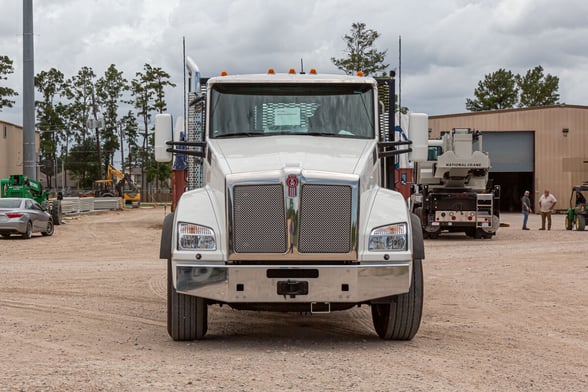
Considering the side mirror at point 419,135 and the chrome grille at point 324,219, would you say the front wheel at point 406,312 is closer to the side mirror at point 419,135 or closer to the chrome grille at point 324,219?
the chrome grille at point 324,219

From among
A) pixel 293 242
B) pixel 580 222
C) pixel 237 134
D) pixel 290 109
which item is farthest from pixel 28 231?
pixel 293 242

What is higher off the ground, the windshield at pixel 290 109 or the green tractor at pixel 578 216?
the windshield at pixel 290 109

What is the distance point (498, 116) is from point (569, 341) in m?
46.7

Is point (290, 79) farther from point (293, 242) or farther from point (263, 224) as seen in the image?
point (293, 242)

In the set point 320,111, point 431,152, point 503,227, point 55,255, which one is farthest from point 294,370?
point 503,227

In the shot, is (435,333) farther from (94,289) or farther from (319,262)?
(94,289)

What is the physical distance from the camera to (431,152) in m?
28.2

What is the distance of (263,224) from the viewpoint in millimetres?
7820

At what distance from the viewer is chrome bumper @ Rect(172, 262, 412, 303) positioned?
25.5ft

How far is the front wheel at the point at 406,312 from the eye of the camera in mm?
8359

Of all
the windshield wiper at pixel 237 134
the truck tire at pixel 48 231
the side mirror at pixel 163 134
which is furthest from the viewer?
the truck tire at pixel 48 231

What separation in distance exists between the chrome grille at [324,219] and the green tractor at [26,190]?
29841 millimetres

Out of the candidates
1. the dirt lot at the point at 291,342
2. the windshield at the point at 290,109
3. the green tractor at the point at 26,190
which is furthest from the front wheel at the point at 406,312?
the green tractor at the point at 26,190

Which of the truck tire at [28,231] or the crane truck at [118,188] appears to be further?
the crane truck at [118,188]
